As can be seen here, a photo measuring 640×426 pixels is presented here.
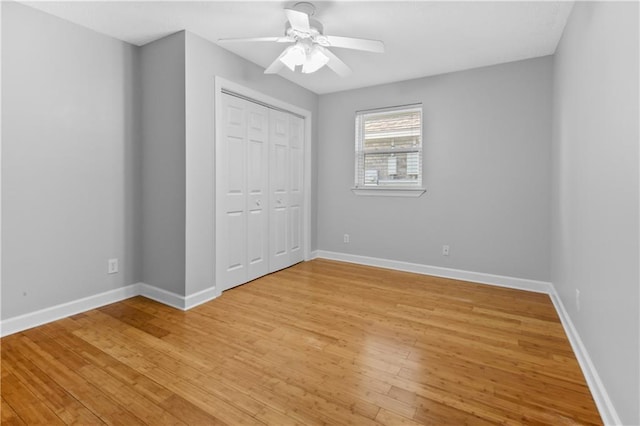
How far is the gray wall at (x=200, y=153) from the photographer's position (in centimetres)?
289

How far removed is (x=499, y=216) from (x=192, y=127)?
3.36m

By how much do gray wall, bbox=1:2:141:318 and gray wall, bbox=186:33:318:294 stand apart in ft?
2.33

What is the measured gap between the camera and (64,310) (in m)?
2.69

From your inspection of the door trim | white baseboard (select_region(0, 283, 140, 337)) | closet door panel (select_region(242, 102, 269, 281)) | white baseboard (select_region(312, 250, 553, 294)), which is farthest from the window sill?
white baseboard (select_region(0, 283, 140, 337))

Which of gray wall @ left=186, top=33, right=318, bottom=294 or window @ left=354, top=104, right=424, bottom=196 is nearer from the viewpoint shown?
gray wall @ left=186, top=33, right=318, bottom=294

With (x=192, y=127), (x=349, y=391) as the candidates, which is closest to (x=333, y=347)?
(x=349, y=391)

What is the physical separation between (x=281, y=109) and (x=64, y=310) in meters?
3.04

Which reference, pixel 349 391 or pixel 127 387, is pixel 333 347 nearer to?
pixel 349 391

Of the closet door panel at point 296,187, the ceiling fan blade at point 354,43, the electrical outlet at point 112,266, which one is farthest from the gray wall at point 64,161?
the ceiling fan blade at point 354,43

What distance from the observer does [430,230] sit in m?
4.04

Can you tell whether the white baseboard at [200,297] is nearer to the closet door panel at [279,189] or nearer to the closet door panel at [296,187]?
the closet door panel at [279,189]

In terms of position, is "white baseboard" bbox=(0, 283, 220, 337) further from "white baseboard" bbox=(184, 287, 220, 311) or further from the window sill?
the window sill

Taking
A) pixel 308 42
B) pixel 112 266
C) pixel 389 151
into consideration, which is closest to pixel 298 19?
pixel 308 42

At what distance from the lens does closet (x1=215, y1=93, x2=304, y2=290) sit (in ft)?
10.9
